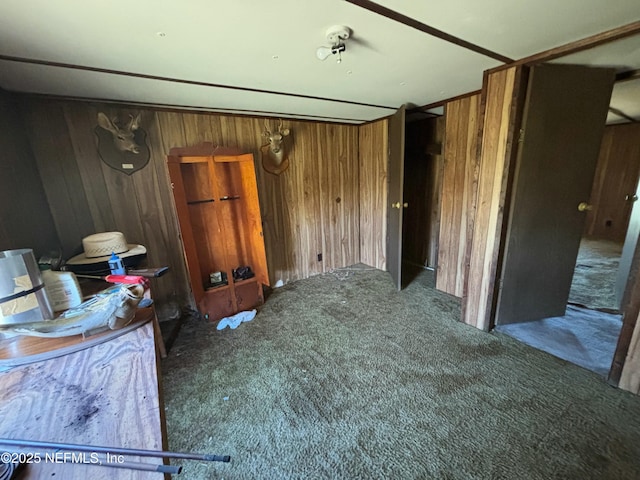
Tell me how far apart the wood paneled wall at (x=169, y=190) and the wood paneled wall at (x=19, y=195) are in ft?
0.33

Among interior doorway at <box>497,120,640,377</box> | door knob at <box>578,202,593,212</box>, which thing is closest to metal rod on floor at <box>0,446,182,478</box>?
interior doorway at <box>497,120,640,377</box>

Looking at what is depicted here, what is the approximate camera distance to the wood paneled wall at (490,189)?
183 cm

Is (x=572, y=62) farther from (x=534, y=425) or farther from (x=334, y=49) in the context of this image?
(x=534, y=425)

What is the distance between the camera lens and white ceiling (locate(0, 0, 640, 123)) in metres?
1.09

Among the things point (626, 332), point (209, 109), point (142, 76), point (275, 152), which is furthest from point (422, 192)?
point (142, 76)

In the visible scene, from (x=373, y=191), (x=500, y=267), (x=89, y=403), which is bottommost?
(x=500, y=267)

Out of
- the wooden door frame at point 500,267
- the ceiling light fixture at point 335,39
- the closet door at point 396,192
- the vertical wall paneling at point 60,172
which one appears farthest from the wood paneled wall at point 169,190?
the ceiling light fixture at point 335,39

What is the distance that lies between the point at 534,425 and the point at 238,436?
161 cm

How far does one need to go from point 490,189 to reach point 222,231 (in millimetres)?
2509

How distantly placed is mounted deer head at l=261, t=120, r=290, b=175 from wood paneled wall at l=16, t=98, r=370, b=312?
3.2 inches

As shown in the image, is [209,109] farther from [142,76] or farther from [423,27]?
[423,27]

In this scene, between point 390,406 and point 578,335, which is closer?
point 390,406

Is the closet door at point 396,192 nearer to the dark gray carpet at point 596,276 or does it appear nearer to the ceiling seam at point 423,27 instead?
the ceiling seam at point 423,27

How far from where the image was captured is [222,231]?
2.73 metres
